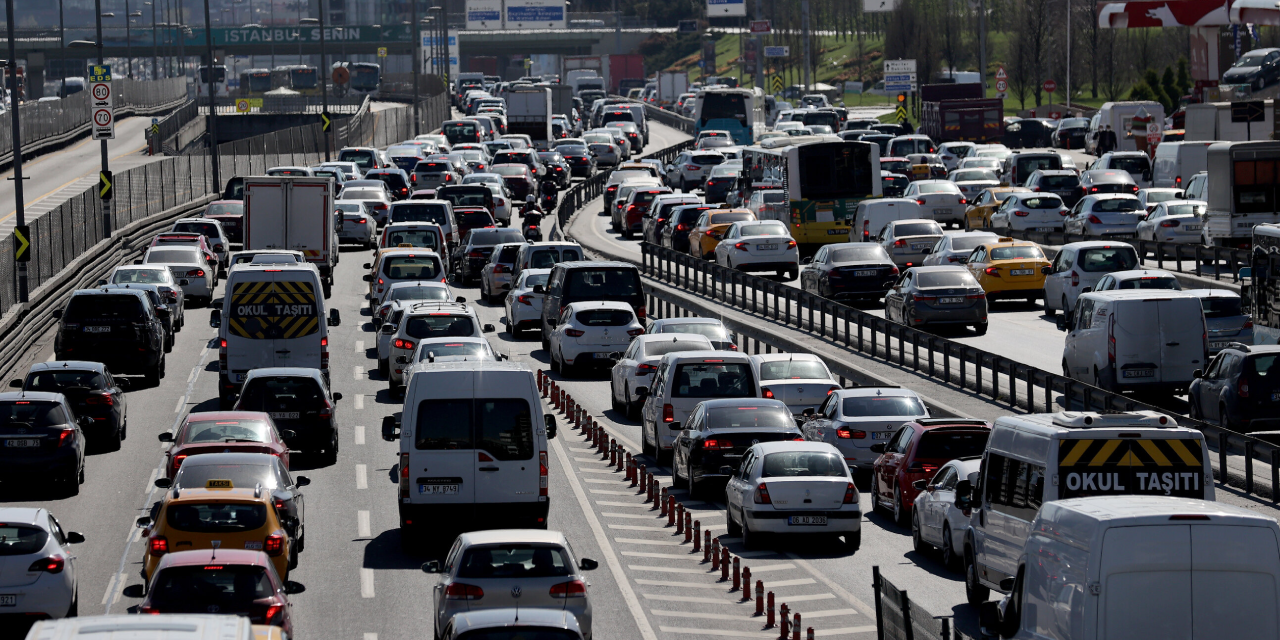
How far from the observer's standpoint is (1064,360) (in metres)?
30.4

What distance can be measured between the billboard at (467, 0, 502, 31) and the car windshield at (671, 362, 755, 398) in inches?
6084

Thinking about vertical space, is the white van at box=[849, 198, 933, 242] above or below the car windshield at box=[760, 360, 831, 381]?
above

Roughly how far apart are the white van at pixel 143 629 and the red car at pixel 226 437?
12.7m

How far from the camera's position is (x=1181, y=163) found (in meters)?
56.8

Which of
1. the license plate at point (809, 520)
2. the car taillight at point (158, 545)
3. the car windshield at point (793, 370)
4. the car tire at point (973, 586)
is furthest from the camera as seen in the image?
the car windshield at point (793, 370)

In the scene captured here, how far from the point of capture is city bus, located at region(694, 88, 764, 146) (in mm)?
92625

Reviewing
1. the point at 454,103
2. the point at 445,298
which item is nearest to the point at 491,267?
the point at 445,298

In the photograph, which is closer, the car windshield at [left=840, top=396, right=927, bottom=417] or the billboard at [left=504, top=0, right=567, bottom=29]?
the car windshield at [left=840, top=396, right=927, bottom=417]

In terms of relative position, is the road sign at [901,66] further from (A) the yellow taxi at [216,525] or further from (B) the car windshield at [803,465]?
(A) the yellow taxi at [216,525]

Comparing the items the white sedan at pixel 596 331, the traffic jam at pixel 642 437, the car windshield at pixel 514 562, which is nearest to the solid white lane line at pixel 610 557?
the traffic jam at pixel 642 437

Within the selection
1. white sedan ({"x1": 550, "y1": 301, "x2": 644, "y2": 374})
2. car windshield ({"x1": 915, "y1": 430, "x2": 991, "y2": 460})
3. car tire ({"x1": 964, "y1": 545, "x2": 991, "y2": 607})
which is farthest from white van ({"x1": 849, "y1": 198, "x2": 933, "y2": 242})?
car tire ({"x1": 964, "y1": 545, "x2": 991, "y2": 607})

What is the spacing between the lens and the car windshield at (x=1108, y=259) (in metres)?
37.3

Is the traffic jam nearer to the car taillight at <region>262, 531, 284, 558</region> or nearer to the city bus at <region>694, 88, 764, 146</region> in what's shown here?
the car taillight at <region>262, 531, 284, 558</region>

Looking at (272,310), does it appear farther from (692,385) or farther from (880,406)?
(880,406)
